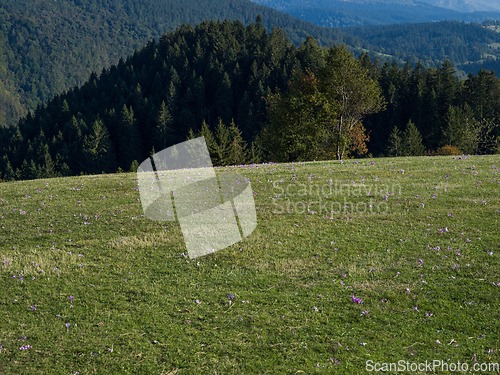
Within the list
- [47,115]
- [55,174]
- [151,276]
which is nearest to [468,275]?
[151,276]

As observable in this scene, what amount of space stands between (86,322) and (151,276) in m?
2.60

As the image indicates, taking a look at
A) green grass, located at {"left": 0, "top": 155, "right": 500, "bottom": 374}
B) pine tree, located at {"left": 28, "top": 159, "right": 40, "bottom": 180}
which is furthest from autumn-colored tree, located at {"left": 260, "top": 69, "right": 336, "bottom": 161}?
pine tree, located at {"left": 28, "top": 159, "right": 40, "bottom": 180}

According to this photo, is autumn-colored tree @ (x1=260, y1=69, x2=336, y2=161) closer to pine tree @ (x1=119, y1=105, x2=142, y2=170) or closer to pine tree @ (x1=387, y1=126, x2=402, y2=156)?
pine tree @ (x1=387, y1=126, x2=402, y2=156)

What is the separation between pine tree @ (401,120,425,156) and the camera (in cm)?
9950

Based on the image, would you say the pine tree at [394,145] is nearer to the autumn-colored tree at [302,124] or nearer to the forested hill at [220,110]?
the forested hill at [220,110]

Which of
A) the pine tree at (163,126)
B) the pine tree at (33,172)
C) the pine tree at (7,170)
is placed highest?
the pine tree at (163,126)

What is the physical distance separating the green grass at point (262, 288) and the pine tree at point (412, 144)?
3458 inches

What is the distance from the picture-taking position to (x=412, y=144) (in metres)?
101

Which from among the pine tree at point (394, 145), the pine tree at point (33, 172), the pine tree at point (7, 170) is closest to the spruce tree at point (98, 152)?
the pine tree at point (33, 172)

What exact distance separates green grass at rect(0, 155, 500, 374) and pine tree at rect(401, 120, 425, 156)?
87826 mm

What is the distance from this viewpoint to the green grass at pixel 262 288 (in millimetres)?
7812

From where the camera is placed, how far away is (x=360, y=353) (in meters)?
7.76

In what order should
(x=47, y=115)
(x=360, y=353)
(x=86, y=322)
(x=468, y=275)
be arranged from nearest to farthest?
(x=360, y=353) → (x=86, y=322) → (x=468, y=275) → (x=47, y=115)

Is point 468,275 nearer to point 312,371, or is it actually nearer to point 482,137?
point 312,371
